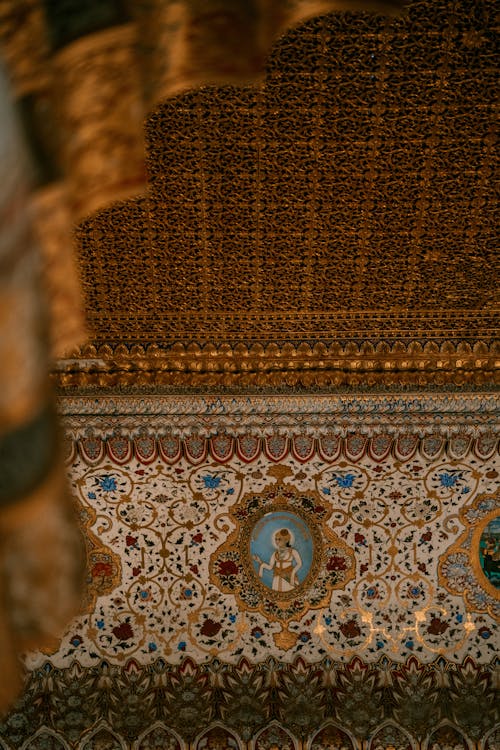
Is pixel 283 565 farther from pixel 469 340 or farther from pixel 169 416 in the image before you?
pixel 469 340

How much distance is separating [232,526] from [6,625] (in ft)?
10.0

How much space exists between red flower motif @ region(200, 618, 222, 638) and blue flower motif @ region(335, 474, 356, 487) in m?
0.98

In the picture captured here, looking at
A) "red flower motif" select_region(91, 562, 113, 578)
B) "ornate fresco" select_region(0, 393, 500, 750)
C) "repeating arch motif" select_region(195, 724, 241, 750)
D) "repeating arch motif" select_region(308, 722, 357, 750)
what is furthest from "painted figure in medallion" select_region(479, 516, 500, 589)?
"red flower motif" select_region(91, 562, 113, 578)

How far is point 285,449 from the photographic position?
361cm

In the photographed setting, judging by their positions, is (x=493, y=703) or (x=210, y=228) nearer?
(x=210, y=228)

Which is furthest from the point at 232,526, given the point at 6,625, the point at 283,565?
the point at 6,625

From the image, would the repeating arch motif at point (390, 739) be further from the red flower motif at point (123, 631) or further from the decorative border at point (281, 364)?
the decorative border at point (281, 364)

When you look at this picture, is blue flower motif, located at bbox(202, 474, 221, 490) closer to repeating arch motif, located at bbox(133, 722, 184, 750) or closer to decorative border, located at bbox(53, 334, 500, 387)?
decorative border, located at bbox(53, 334, 500, 387)

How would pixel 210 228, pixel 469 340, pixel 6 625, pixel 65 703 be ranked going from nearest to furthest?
1. pixel 6 625
2. pixel 210 228
3. pixel 469 340
4. pixel 65 703

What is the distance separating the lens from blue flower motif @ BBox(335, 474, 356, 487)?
3.64 meters

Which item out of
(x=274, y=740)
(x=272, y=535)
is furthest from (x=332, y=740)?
(x=272, y=535)

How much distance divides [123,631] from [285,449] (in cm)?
127

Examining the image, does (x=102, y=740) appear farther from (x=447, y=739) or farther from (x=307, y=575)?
(x=447, y=739)

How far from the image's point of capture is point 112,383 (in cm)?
339
